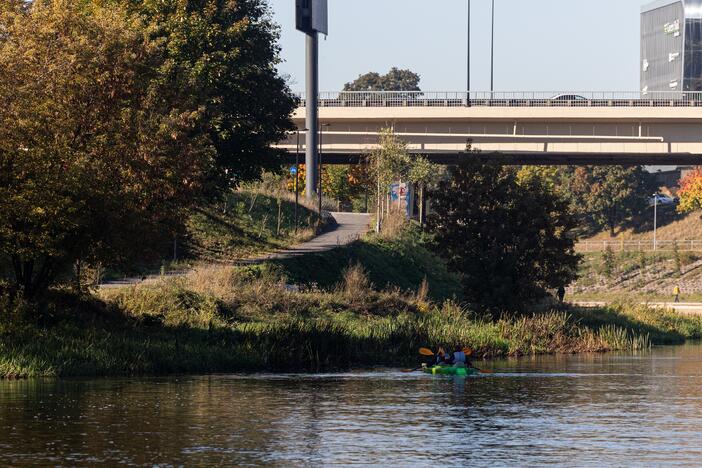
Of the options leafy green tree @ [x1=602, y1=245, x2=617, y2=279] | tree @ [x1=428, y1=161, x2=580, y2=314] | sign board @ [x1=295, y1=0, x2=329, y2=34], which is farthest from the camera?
leafy green tree @ [x1=602, y1=245, x2=617, y2=279]

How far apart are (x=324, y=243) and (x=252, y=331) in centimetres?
2949

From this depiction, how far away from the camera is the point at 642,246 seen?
135m

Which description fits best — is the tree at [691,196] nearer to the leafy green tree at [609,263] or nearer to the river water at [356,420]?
the leafy green tree at [609,263]

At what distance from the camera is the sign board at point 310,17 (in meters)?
101

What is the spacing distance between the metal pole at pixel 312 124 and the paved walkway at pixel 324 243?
3.65 meters

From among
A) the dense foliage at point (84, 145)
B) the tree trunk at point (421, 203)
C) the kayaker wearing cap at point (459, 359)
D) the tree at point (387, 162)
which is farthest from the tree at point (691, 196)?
the dense foliage at point (84, 145)

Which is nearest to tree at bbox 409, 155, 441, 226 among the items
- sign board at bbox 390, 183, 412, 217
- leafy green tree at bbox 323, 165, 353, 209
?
sign board at bbox 390, 183, 412, 217

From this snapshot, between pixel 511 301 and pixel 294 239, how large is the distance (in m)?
19.7

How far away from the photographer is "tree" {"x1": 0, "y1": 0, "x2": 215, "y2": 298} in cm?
3647

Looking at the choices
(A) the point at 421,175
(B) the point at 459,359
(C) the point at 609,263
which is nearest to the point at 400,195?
(A) the point at 421,175

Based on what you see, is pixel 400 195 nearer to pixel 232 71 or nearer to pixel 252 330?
pixel 232 71

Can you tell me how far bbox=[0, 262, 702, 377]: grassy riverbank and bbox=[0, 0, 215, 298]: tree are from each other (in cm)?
262

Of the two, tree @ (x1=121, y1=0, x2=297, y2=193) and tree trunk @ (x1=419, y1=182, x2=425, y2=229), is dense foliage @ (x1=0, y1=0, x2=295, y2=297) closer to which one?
tree @ (x1=121, y1=0, x2=297, y2=193)

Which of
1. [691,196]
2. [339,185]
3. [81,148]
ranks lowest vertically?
[81,148]
